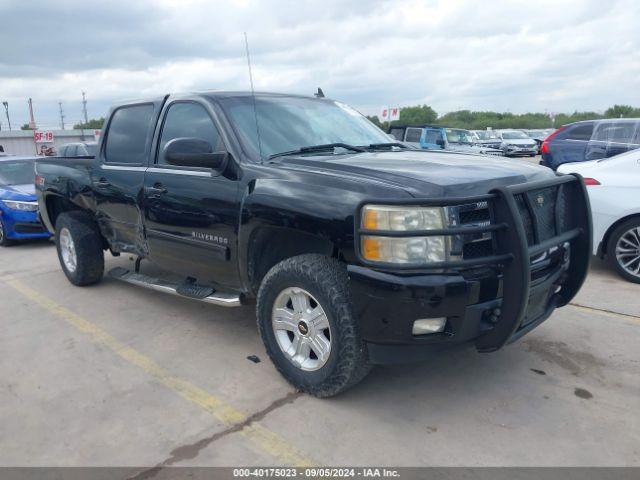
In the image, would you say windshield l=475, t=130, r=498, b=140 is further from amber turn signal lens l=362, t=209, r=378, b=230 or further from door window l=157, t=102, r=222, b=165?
amber turn signal lens l=362, t=209, r=378, b=230

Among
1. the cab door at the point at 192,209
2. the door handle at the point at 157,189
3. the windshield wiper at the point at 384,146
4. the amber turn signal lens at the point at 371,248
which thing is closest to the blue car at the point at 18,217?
the cab door at the point at 192,209

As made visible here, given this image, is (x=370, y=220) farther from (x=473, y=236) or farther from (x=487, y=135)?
(x=487, y=135)

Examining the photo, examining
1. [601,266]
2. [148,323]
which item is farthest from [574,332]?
[148,323]

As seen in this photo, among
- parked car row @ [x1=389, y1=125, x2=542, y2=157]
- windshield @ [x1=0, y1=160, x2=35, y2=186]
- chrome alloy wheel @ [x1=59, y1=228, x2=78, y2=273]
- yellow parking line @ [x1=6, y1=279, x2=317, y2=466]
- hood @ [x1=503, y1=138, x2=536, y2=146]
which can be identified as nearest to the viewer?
yellow parking line @ [x1=6, y1=279, x2=317, y2=466]

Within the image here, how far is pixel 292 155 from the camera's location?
141 inches

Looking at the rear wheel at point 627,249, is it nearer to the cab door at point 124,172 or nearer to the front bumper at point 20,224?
the cab door at point 124,172

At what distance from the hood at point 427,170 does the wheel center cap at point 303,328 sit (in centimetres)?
Answer: 92

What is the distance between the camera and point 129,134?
15.8ft

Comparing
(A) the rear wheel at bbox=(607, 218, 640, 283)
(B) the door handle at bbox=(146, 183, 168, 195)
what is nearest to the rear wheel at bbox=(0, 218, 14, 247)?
(B) the door handle at bbox=(146, 183, 168, 195)

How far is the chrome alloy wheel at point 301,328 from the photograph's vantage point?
3.08 meters

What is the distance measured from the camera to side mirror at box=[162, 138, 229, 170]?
341 cm

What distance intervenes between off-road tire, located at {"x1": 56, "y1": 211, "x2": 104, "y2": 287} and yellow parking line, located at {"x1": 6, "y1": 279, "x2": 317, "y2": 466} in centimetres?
57

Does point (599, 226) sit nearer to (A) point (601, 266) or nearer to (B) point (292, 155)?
(A) point (601, 266)

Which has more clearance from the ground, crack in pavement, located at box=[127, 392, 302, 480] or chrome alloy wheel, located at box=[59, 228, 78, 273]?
chrome alloy wheel, located at box=[59, 228, 78, 273]
